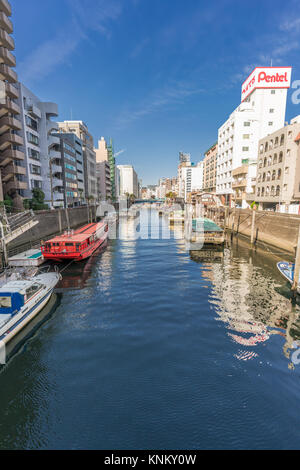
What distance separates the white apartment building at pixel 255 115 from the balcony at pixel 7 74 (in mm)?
60982

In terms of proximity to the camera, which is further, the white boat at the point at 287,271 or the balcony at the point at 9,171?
the balcony at the point at 9,171

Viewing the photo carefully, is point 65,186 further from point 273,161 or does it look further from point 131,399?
point 131,399

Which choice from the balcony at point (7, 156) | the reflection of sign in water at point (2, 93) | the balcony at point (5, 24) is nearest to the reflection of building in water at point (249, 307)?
the balcony at point (7, 156)

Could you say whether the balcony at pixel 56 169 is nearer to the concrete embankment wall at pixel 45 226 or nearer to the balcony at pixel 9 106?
the concrete embankment wall at pixel 45 226

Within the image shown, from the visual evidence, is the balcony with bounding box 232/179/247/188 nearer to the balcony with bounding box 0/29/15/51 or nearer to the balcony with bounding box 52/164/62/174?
the balcony with bounding box 52/164/62/174

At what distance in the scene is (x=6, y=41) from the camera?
4228 cm

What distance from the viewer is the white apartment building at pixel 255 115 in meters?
67.9

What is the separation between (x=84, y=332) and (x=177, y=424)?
8116 millimetres

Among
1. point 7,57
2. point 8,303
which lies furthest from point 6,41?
point 8,303

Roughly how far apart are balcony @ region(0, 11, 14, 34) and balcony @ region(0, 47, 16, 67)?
391 centimetres

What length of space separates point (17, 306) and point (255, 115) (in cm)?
8168

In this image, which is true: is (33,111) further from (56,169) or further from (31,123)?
(56,169)

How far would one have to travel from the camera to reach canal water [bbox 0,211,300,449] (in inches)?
323

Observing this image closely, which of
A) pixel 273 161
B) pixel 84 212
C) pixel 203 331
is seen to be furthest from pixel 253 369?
pixel 84 212
